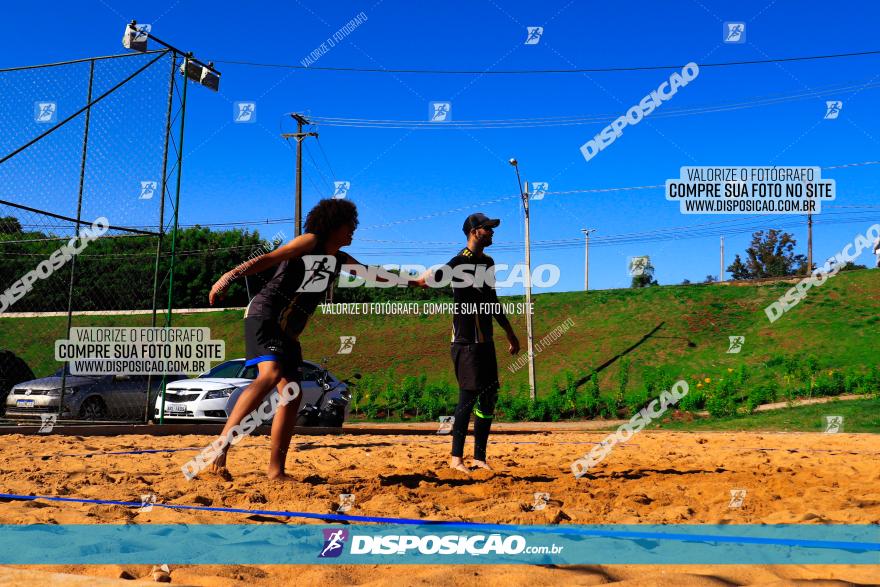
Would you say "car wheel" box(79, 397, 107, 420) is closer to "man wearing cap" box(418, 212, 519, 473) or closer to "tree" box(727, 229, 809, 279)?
"man wearing cap" box(418, 212, 519, 473)

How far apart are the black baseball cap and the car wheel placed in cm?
976

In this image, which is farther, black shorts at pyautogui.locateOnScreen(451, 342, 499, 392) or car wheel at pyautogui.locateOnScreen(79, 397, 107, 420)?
car wheel at pyautogui.locateOnScreen(79, 397, 107, 420)

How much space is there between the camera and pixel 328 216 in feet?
18.0

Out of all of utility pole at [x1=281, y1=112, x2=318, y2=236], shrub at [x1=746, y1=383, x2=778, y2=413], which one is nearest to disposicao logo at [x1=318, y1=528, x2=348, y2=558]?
shrub at [x1=746, y1=383, x2=778, y2=413]

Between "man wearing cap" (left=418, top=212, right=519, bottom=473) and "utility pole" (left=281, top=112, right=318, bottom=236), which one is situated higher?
"utility pole" (left=281, top=112, right=318, bottom=236)

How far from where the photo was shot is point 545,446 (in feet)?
29.7

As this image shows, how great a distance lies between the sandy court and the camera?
2.82 metres

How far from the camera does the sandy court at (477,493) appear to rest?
2.82 metres

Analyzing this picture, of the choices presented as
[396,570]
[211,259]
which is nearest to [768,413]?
[396,570]

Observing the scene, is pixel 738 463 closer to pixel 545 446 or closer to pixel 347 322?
pixel 545 446

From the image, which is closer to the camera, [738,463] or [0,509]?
[0,509]

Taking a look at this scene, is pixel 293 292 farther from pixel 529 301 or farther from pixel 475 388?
pixel 529 301

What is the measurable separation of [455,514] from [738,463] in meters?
3.84

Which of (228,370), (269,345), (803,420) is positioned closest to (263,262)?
(269,345)
